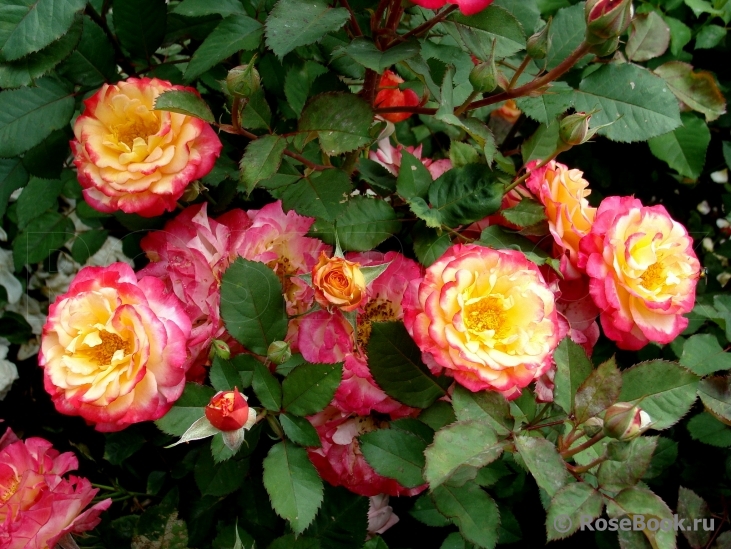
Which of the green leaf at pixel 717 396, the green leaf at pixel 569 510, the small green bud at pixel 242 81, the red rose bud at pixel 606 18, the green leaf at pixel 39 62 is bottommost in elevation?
the green leaf at pixel 717 396

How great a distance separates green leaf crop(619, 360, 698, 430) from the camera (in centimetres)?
76

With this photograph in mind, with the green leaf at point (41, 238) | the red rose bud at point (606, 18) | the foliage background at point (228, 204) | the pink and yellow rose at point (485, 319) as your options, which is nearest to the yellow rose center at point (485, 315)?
the pink and yellow rose at point (485, 319)

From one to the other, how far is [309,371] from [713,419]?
73 centimetres

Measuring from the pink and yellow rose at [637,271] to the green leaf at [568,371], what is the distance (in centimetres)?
7

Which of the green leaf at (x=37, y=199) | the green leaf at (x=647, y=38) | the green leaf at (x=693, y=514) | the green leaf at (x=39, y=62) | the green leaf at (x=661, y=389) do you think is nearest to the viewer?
the green leaf at (x=661, y=389)

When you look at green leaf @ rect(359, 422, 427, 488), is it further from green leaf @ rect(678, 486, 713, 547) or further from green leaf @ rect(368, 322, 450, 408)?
green leaf @ rect(678, 486, 713, 547)

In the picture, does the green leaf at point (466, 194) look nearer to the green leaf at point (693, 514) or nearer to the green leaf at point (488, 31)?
the green leaf at point (488, 31)

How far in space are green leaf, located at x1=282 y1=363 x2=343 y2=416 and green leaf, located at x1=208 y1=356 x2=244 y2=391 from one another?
7 cm

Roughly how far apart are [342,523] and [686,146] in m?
0.95

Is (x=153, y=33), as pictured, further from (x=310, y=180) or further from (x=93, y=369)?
(x=93, y=369)

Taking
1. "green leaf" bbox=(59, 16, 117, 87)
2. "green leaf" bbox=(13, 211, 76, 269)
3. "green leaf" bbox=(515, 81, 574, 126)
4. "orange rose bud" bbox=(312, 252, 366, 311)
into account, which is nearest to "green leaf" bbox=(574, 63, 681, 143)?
"green leaf" bbox=(515, 81, 574, 126)

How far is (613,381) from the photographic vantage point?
0.73 metres

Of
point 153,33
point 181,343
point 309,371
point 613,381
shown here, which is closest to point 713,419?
point 613,381

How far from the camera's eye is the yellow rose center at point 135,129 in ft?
2.89
